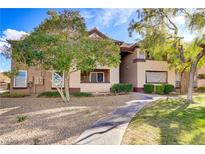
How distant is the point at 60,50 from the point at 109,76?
32.9 feet

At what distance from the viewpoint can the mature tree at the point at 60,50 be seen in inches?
447

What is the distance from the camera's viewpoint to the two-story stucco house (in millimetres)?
18531

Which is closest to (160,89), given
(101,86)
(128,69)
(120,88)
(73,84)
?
(120,88)

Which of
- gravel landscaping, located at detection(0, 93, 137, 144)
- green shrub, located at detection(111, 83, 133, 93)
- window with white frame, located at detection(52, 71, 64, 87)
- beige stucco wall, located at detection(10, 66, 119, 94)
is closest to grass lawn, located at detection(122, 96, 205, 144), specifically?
gravel landscaping, located at detection(0, 93, 137, 144)

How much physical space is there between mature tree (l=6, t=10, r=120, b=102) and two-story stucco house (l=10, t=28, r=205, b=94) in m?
5.14

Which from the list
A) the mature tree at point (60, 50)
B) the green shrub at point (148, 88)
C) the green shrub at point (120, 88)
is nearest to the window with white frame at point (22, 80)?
the mature tree at point (60, 50)

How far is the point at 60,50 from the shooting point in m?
11.2

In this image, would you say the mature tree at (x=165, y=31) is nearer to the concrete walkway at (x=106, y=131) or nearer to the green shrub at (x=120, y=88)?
the green shrub at (x=120, y=88)

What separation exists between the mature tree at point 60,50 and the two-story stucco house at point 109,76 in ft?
16.8

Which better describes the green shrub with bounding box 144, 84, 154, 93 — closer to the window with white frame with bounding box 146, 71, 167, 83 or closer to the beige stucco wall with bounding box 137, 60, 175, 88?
the beige stucco wall with bounding box 137, 60, 175, 88

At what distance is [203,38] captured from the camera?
42.8 feet

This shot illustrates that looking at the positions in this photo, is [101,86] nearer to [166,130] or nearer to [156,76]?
[156,76]
